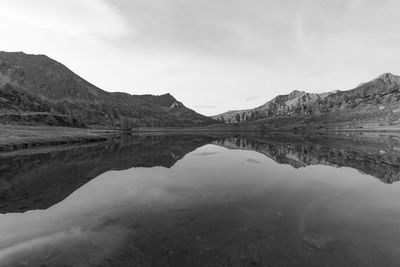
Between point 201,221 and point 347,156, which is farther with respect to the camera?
point 347,156

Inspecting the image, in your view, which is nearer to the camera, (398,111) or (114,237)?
(114,237)

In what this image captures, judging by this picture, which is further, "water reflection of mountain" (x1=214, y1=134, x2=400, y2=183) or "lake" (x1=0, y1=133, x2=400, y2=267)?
"water reflection of mountain" (x1=214, y1=134, x2=400, y2=183)

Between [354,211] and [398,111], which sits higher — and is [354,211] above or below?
below

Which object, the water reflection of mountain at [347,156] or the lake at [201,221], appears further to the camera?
the water reflection of mountain at [347,156]

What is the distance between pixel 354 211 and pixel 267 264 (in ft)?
39.9

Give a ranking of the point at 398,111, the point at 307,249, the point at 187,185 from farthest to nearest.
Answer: the point at 398,111 → the point at 187,185 → the point at 307,249

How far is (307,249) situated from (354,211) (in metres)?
9.11

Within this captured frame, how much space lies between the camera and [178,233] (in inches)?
584

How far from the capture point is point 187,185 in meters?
28.0

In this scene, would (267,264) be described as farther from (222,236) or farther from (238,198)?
(238,198)

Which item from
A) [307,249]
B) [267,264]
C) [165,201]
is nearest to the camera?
[267,264]

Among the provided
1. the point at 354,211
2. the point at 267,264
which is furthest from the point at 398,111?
the point at 267,264

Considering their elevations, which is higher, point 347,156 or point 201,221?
point 201,221

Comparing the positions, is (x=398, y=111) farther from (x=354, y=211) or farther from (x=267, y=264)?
(x=267, y=264)
